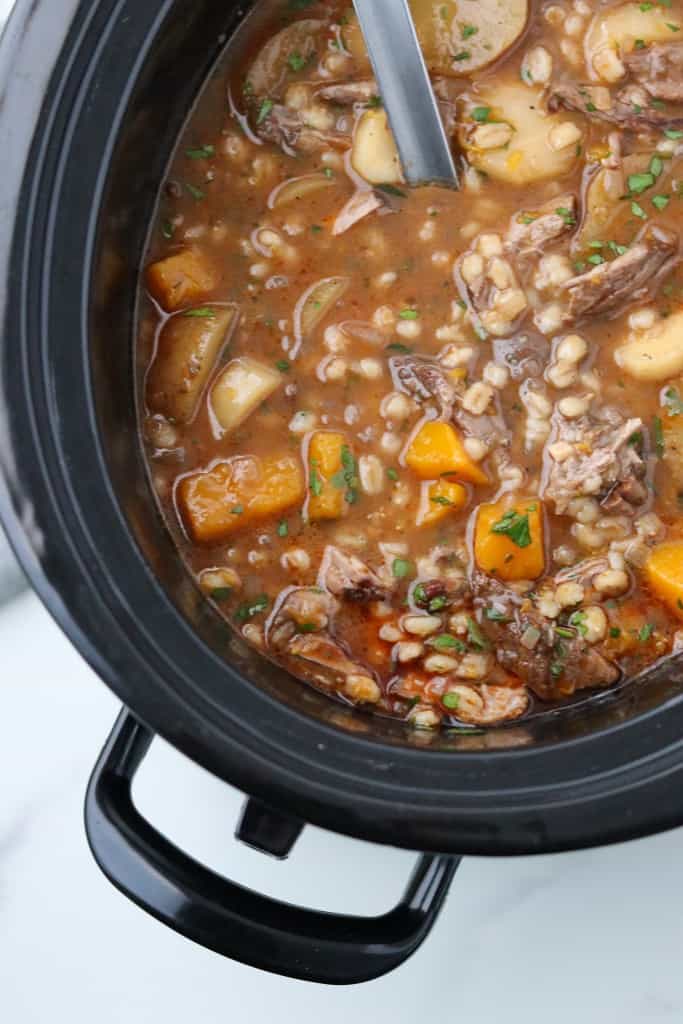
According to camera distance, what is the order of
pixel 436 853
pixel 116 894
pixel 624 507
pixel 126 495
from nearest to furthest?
pixel 436 853, pixel 126 495, pixel 624 507, pixel 116 894

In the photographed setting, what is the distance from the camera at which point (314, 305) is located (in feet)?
7.99

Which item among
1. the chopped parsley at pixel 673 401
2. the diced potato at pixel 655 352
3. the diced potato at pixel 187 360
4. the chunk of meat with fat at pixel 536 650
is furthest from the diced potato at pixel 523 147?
the chunk of meat with fat at pixel 536 650

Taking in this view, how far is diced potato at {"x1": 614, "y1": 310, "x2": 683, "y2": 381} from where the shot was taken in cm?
238

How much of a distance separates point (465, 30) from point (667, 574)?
1229mm

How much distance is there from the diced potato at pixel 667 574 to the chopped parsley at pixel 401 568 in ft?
1.64

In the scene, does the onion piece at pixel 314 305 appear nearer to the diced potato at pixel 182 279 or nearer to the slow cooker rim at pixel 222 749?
the diced potato at pixel 182 279

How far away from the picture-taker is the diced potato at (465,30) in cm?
242

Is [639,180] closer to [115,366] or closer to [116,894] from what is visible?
[115,366]

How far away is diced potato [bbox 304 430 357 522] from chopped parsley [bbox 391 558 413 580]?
155 mm

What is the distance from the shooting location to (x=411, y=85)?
229cm

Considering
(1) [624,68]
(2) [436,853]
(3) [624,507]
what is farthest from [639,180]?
(2) [436,853]

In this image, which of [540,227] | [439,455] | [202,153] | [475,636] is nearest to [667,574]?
[475,636]

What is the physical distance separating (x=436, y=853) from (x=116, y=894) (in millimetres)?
1094

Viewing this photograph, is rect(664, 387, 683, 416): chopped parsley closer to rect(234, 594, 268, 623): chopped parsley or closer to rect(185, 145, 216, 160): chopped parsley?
rect(234, 594, 268, 623): chopped parsley
